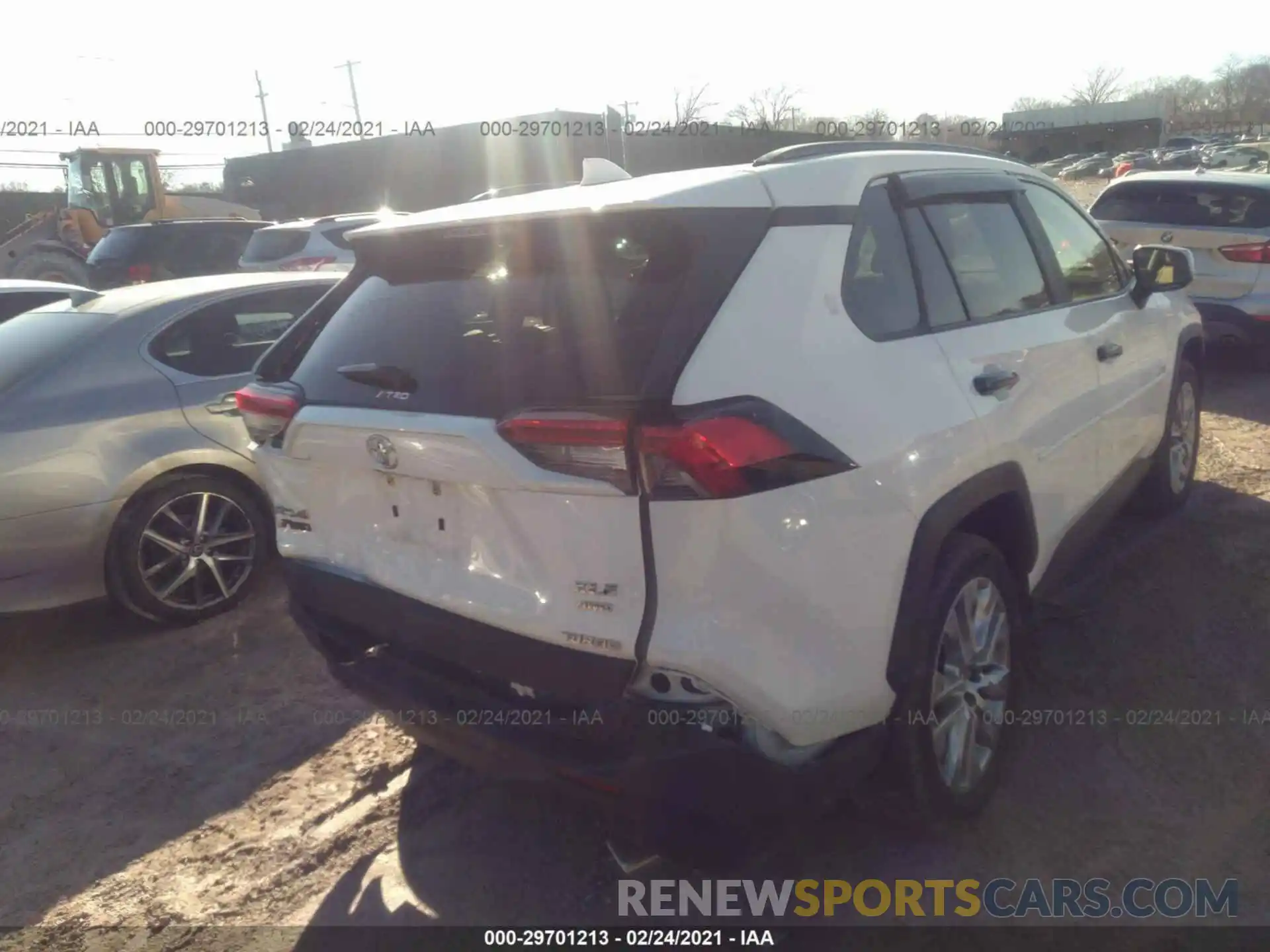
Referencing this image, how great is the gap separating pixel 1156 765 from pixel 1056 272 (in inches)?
68.7

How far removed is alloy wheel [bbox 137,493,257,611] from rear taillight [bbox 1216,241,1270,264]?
7396 mm

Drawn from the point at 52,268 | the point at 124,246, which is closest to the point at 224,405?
the point at 124,246

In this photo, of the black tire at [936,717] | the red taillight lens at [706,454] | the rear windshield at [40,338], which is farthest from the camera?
the rear windshield at [40,338]

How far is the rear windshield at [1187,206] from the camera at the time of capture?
318 inches

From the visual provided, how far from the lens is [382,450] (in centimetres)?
261

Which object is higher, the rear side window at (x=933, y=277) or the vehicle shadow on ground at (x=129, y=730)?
the rear side window at (x=933, y=277)

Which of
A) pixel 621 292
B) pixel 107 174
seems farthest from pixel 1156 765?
pixel 107 174

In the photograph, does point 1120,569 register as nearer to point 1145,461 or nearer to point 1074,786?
point 1145,461

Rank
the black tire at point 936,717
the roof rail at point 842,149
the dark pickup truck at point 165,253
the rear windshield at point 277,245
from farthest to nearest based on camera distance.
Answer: the dark pickup truck at point 165,253, the rear windshield at point 277,245, the roof rail at point 842,149, the black tire at point 936,717

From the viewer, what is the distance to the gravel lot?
2.91m

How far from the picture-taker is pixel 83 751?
12.6 feet

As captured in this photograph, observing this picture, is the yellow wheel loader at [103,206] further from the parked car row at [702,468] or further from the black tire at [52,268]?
the parked car row at [702,468]

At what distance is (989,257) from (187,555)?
3729 mm

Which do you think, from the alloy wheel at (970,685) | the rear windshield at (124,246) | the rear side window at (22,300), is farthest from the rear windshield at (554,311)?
the rear windshield at (124,246)
